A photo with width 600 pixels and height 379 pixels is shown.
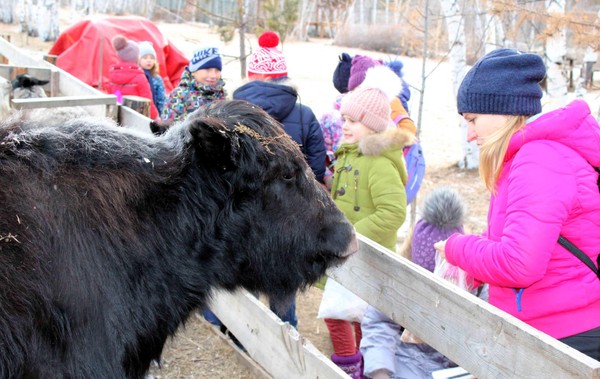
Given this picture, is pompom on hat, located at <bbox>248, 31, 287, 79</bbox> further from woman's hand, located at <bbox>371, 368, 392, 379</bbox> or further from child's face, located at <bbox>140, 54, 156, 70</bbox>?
child's face, located at <bbox>140, 54, 156, 70</bbox>

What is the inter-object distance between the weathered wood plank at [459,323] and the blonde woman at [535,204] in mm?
244

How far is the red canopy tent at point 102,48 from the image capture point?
12.8 meters

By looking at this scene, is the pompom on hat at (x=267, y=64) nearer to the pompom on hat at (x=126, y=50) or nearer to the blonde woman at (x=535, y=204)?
the blonde woman at (x=535, y=204)

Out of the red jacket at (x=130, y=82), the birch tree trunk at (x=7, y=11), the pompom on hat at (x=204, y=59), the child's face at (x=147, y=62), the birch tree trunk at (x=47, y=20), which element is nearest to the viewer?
the pompom on hat at (x=204, y=59)

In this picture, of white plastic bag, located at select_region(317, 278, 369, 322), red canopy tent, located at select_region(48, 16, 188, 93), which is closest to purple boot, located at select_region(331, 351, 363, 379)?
white plastic bag, located at select_region(317, 278, 369, 322)

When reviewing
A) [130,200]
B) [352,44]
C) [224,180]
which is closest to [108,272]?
[130,200]

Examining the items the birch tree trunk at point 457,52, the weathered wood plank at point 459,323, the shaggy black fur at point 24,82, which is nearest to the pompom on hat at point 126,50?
the shaggy black fur at point 24,82

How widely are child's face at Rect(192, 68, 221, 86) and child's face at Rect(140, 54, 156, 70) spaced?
400 centimetres

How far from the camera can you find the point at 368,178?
3.97 metres

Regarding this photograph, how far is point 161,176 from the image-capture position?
7.79ft

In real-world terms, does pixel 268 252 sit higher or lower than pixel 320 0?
lower

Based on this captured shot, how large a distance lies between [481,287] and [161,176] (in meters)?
2.16

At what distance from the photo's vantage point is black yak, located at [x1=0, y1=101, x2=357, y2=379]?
6.88 ft

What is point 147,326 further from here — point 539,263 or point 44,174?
point 539,263
